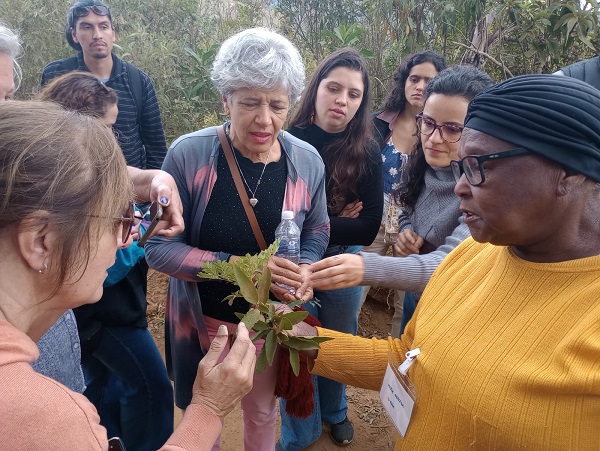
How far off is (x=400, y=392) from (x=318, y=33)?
673cm

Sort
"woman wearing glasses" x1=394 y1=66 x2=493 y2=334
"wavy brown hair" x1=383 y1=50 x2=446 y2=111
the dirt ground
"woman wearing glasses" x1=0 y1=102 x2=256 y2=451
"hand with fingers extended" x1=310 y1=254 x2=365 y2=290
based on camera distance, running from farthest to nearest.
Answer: "wavy brown hair" x1=383 y1=50 x2=446 y2=111, the dirt ground, "woman wearing glasses" x1=394 y1=66 x2=493 y2=334, "hand with fingers extended" x1=310 y1=254 x2=365 y2=290, "woman wearing glasses" x1=0 y1=102 x2=256 y2=451

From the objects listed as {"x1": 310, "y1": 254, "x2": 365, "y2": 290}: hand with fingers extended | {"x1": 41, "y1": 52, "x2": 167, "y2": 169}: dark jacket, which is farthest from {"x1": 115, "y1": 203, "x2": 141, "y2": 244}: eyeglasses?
{"x1": 41, "y1": 52, "x2": 167, "y2": 169}: dark jacket

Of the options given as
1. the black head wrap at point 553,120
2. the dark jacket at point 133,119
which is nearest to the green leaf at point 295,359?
the black head wrap at point 553,120

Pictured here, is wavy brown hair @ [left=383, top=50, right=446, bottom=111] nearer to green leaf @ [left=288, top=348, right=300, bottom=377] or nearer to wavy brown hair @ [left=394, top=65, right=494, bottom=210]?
wavy brown hair @ [left=394, top=65, right=494, bottom=210]

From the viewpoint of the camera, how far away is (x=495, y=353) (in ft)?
4.08

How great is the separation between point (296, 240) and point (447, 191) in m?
0.81

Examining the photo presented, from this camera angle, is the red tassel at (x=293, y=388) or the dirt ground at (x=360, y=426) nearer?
the red tassel at (x=293, y=388)

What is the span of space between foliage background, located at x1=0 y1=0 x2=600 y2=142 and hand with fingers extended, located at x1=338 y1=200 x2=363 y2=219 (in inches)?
116

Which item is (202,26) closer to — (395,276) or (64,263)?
(395,276)

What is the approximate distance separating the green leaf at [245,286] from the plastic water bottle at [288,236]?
0.51 metres

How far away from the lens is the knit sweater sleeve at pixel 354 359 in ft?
5.82

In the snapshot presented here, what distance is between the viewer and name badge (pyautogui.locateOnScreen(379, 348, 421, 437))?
1460 millimetres

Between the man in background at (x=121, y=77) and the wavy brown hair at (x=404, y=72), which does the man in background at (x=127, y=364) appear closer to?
the man in background at (x=121, y=77)

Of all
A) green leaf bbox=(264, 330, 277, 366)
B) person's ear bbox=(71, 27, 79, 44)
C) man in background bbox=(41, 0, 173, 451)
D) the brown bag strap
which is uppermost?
person's ear bbox=(71, 27, 79, 44)
